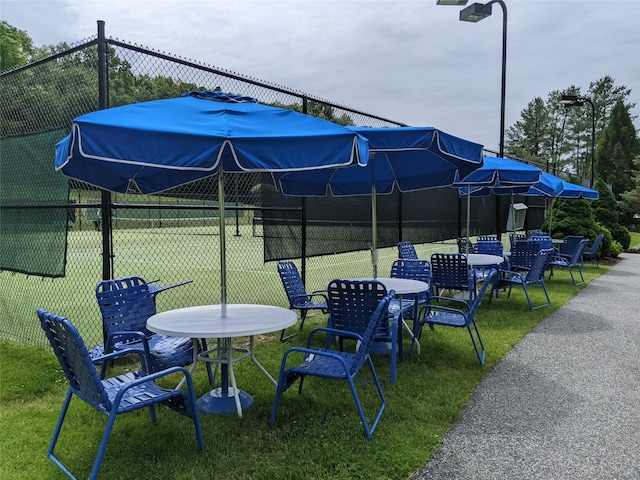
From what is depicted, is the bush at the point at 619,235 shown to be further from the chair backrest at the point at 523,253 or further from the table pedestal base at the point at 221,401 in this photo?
the table pedestal base at the point at 221,401

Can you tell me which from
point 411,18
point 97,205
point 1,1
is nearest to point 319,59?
point 411,18

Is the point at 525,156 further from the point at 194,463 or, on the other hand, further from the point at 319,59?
the point at 194,463

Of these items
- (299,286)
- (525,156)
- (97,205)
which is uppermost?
(525,156)

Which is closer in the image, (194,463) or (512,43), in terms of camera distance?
(194,463)

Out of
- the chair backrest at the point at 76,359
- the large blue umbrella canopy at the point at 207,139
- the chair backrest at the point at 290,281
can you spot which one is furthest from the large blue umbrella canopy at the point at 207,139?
the chair backrest at the point at 290,281

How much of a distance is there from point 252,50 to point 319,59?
2.20 m

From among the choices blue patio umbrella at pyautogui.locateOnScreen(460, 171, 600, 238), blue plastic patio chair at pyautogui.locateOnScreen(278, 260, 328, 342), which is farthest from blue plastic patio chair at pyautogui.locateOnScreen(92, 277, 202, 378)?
blue patio umbrella at pyautogui.locateOnScreen(460, 171, 600, 238)

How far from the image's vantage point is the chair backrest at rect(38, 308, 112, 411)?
258cm

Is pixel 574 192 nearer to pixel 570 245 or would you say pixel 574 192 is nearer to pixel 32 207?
pixel 570 245

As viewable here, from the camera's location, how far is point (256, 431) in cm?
351

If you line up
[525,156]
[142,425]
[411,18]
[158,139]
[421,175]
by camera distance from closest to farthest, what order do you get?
[158,139], [142,425], [421,175], [411,18], [525,156]

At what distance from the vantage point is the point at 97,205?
4.61 meters

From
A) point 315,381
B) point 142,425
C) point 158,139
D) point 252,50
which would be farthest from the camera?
point 252,50

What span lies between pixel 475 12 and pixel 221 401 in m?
9.92
